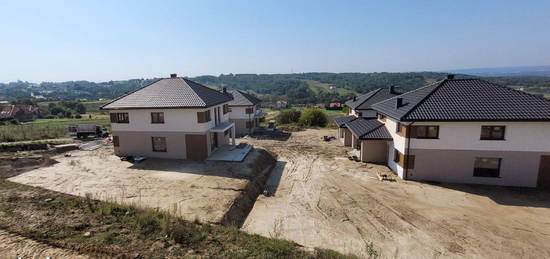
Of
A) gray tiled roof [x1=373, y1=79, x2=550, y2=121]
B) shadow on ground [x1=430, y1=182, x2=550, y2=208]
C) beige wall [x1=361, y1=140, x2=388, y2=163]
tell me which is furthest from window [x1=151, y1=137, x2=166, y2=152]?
shadow on ground [x1=430, y1=182, x2=550, y2=208]

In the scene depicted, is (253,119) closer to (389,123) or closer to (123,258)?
(389,123)

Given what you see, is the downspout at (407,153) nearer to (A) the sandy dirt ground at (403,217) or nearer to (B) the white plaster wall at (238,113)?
(A) the sandy dirt ground at (403,217)

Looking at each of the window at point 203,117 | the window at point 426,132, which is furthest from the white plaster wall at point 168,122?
the window at point 426,132

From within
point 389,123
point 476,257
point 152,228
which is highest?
point 389,123

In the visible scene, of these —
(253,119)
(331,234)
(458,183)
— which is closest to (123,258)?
(331,234)

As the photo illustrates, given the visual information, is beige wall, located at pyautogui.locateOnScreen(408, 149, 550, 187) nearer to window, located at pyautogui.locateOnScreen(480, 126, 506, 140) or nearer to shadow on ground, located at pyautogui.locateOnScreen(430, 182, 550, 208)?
shadow on ground, located at pyautogui.locateOnScreen(430, 182, 550, 208)

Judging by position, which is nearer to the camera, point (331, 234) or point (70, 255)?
point (70, 255)
